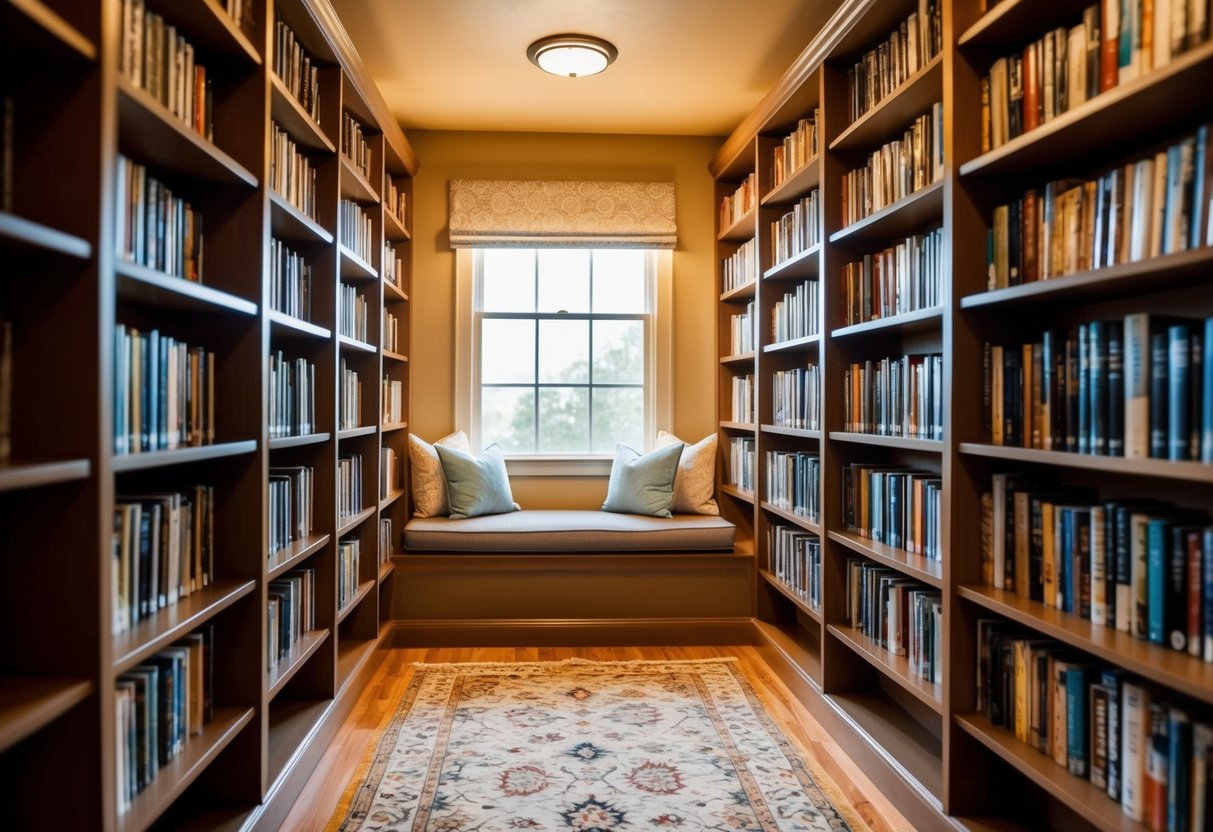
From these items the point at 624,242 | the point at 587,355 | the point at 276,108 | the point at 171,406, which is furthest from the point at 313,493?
the point at 624,242

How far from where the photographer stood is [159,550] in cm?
171

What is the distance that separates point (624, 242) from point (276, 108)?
2.38 metres

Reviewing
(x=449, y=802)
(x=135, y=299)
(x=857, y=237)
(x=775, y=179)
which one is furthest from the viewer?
(x=775, y=179)

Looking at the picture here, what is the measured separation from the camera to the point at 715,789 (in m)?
2.36

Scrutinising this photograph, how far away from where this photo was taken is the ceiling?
9.98 feet

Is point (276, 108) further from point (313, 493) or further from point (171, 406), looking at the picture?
point (313, 493)

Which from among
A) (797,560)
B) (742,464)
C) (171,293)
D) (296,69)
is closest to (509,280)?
(742,464)

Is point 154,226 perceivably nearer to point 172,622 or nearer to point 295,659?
point 172,622

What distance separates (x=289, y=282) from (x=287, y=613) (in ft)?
3.52

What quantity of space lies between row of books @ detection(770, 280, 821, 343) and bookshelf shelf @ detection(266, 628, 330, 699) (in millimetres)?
2145

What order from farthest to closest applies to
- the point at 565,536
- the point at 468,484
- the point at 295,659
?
the point at 468,484, the point at 565,536, the point at 295,659

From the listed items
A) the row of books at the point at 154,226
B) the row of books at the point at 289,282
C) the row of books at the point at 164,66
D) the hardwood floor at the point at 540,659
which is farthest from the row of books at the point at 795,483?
the row of books at the point at 164,66

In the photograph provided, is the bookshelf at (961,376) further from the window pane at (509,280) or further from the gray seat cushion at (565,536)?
the window pane at (509,280)

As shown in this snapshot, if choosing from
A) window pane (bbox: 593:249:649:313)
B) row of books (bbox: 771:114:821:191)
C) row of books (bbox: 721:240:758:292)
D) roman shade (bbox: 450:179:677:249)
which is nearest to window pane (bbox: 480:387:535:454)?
window pane (bbox: 593:249:649:313)
